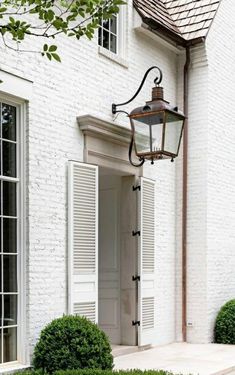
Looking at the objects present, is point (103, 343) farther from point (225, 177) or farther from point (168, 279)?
point (225, 177)

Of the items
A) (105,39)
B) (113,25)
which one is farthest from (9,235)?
(113,25)

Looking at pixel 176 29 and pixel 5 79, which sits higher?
pixel 176 29

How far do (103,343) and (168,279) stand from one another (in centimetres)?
345

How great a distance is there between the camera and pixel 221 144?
10.1 m

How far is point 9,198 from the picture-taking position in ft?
20.5

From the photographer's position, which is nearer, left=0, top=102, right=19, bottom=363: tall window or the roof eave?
left=0, top=102, right=19, bottom=363: tall window

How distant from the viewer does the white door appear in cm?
863

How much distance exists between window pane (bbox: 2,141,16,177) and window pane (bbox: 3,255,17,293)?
0.89 m

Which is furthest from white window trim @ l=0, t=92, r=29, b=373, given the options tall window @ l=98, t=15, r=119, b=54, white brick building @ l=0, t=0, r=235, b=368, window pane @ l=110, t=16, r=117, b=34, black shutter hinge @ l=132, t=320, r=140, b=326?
window pane @ l=110, t=16, r=117, b=34

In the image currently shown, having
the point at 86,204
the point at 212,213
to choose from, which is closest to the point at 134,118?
the point at 86,204

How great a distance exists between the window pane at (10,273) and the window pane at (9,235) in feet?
0.28

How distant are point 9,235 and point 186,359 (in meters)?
3.15

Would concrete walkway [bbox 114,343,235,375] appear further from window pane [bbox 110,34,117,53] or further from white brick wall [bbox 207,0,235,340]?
window pane [bbox 110,34,117,53]

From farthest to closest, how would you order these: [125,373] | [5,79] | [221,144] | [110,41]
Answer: [221,144] < [110,41] < [5,79] < [125,373]
